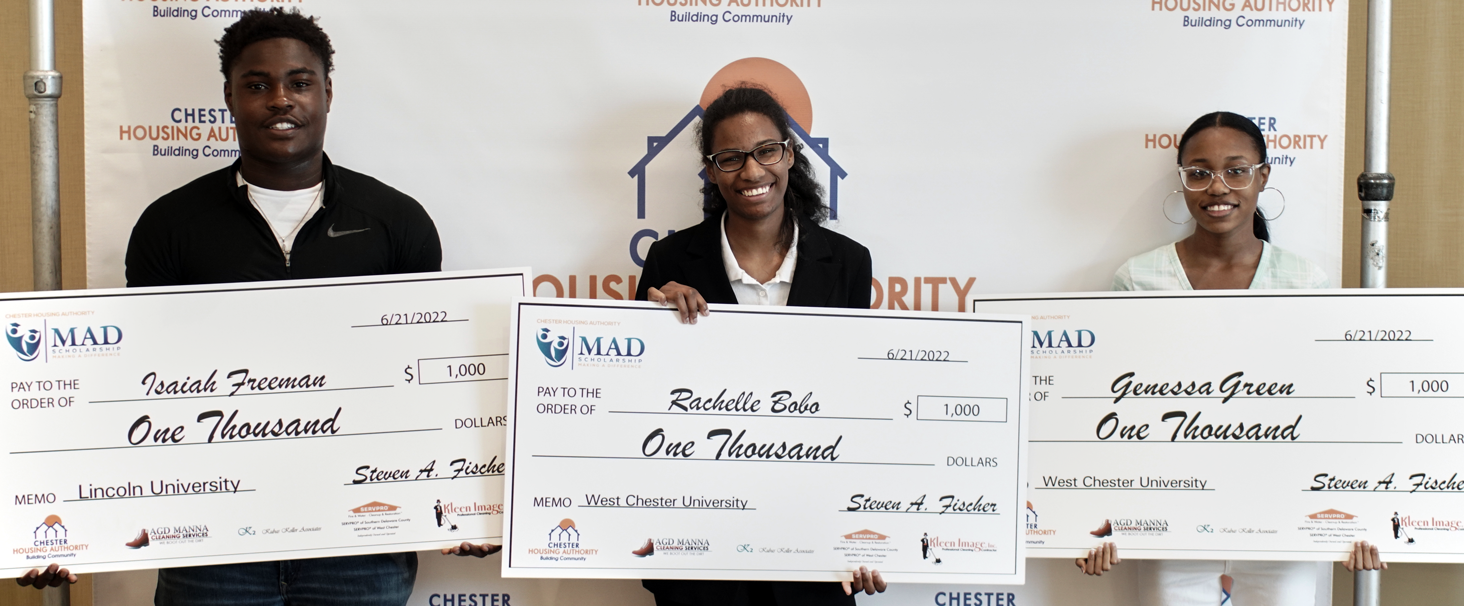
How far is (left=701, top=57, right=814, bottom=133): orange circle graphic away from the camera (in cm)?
259

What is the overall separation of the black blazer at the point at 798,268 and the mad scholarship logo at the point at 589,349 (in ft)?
0.61

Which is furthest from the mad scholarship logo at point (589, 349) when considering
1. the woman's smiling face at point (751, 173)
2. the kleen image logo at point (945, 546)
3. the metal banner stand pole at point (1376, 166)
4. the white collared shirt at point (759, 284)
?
the metal banner stand pole at point (1376, 166)

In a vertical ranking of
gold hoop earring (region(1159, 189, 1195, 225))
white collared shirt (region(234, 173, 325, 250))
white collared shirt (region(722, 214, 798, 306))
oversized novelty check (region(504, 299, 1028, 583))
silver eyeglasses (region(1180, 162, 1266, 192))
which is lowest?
oversized novelty check (region(504, 299, 1028, 583))

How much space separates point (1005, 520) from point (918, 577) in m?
0.26

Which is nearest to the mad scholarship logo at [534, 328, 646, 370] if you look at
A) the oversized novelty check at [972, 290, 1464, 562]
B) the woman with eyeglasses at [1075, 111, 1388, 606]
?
the oversized novelty check at [972, 290, 1464, 562]

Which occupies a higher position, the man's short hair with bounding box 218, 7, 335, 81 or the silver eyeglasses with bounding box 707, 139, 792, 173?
the man's short hair with bounding box 218, 7, 335, 81

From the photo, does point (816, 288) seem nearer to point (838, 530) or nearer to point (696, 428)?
point (696, 428)

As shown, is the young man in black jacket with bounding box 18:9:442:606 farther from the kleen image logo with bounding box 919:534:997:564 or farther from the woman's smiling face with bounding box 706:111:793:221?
the kleen image logo with bounding box 919:534:997:564

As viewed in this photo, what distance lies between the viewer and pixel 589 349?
2113 mm

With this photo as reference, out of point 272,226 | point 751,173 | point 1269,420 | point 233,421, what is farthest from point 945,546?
point 272,226

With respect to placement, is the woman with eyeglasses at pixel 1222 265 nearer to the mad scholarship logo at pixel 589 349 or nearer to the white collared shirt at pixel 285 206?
the mad scholarship logo at pixel 589 349

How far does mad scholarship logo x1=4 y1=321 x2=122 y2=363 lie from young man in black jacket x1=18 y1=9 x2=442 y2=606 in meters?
0.18

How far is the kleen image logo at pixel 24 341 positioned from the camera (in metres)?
2.04

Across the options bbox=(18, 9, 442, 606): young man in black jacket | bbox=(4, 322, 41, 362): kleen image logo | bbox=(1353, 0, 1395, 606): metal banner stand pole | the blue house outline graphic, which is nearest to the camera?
bbox=(4, 322, 41, 362): kleen image logo
